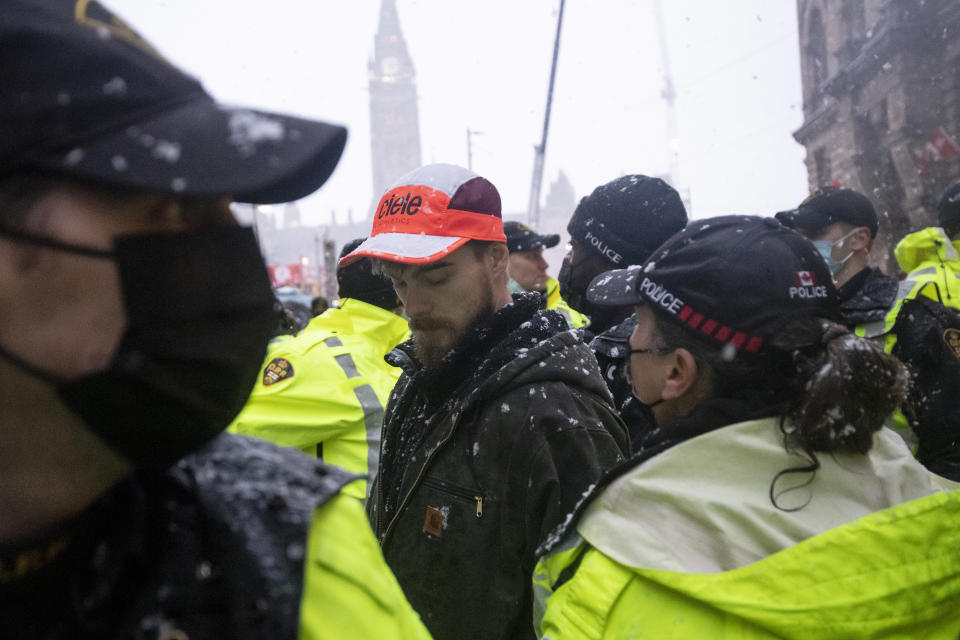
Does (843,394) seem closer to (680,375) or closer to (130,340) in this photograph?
(680,375)

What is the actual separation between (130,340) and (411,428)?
1651mm

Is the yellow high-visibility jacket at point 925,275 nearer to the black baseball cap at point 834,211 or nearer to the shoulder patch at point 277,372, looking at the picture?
the black baseball cap at point 834,211

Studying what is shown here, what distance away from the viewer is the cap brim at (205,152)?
0.81 m

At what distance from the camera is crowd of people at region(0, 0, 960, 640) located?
843 millimetres

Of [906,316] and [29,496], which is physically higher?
[29,496]

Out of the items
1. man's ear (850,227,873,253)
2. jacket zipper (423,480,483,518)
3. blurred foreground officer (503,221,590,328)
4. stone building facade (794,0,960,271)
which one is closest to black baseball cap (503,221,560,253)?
blurred foreground officer (503,221,590,328)

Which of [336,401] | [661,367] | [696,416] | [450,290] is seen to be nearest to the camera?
[696,416]

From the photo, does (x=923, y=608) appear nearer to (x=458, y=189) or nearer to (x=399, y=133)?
(x=458, y=189)

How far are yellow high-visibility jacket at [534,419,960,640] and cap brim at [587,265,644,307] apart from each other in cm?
62

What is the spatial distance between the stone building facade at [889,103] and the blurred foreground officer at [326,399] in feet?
44.5

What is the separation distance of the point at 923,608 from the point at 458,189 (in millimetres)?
1861

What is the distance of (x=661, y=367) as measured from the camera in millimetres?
1795

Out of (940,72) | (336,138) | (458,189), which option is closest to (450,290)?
(458,189)

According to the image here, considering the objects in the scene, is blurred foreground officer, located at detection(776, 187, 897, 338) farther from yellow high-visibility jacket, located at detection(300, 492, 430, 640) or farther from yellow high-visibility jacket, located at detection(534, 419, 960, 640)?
yellow high-visibility jacket, located at detection(300, 492, 430, 640)
